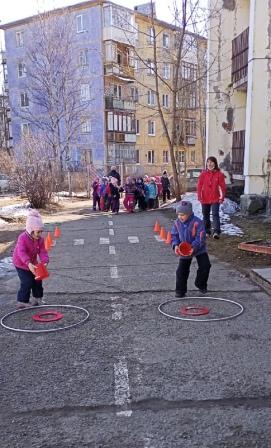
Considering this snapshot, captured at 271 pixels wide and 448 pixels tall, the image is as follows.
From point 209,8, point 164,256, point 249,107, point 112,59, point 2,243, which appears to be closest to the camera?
point 164,256

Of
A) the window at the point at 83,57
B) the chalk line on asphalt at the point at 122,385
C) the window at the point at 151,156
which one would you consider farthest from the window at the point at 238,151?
the window at the point at 151,156

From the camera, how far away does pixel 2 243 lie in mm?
11586

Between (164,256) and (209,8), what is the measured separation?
1441 centimetres

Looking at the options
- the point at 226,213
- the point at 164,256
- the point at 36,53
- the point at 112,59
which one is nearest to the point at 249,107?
the point at 226,213

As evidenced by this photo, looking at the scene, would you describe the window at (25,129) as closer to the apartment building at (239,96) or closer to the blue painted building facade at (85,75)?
the blue painted building facade at (85,75)

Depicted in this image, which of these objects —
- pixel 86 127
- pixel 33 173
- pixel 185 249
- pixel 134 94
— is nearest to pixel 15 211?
pixel 33 173

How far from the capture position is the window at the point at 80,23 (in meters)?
43.3

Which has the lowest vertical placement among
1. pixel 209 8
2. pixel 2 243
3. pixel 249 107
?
pixel 2 243

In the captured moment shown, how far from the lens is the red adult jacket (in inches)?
431

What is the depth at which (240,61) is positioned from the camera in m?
18.0

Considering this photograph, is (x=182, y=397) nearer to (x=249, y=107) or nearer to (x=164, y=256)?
(x=164, y=256)

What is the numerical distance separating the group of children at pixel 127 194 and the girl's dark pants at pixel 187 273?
11.7 meters

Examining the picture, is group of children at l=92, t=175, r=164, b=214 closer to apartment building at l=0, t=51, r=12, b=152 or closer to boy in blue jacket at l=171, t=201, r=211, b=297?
boy in blue jacket at l=171, t=201, r=211, b=297

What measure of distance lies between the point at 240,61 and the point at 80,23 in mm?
29919
